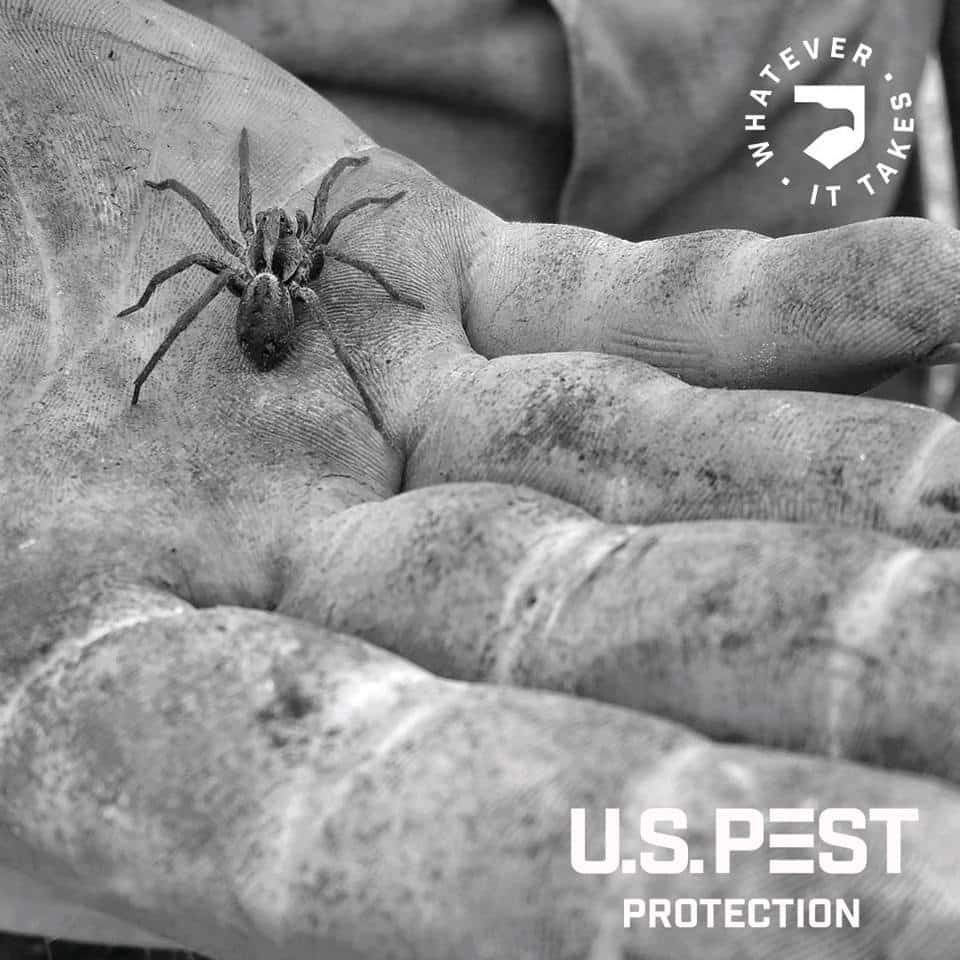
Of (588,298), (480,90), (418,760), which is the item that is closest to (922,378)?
(480,90)

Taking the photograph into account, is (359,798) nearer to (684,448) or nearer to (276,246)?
(684,448)

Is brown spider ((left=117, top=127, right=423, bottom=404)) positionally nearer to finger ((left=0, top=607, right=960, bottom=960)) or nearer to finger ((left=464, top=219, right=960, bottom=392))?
finger ((left=464, top=219, right=960, bottom=392))

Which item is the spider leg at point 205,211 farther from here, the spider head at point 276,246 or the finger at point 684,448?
the finger at point 684,448

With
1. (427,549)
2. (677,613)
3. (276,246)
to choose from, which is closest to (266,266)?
(276,246)

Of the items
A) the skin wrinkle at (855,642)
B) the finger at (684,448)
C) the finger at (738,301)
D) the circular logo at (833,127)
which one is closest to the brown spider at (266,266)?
the finger at (738,301)

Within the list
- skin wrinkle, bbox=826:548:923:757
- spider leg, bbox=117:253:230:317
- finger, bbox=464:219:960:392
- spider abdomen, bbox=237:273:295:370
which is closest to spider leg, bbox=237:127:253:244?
spider leg, bbox=117:253:230:317
